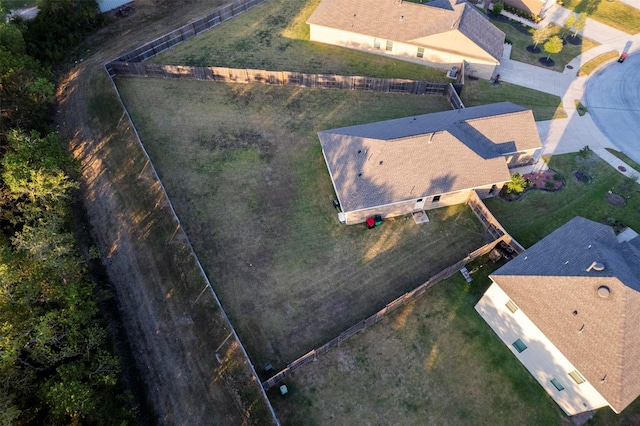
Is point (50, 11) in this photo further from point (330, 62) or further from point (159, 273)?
point (159, 273)

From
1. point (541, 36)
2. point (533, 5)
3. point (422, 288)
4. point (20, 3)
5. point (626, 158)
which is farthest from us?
point (533, 5)

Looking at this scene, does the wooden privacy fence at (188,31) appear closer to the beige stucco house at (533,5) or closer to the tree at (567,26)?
the beige stucco house at (533,5)

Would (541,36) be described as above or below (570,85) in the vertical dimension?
above

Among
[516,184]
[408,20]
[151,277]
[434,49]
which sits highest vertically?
[408,20]

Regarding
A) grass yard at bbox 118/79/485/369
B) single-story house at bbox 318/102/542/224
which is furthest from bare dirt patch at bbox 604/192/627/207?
grass yard at bbox 118/79/485/369

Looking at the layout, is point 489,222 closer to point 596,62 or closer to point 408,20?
point 408,20

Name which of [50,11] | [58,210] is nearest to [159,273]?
[58,210]

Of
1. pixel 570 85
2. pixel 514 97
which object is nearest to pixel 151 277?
pixel 514 97
